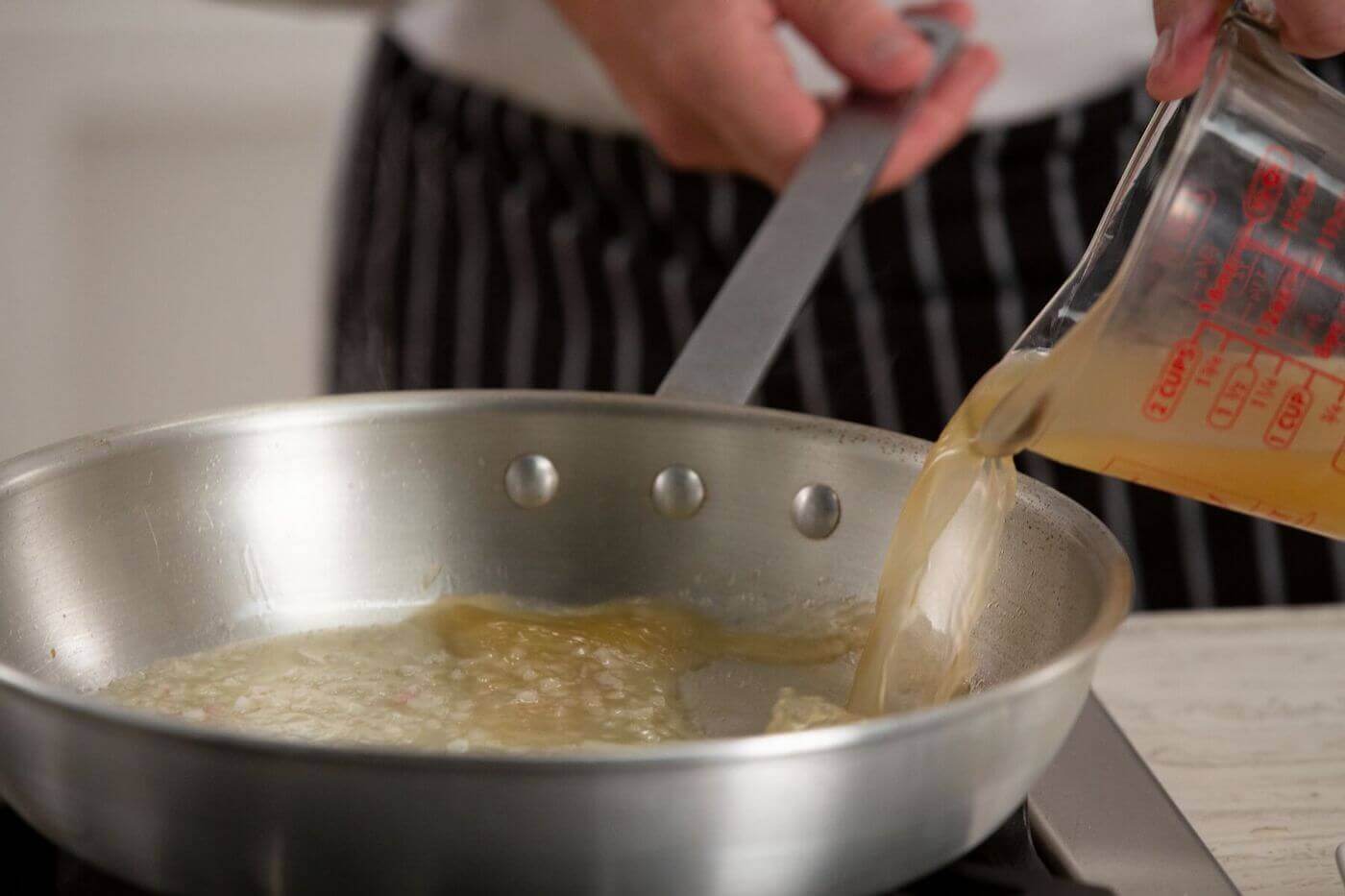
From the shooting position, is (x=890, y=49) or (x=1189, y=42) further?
(x=890, y=49)

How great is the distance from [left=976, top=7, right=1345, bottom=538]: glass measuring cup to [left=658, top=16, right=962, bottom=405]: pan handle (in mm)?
147

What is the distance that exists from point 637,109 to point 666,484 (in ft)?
0.93

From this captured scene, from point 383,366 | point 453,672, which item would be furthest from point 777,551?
point 383,366

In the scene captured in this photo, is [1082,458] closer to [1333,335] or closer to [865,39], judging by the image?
[1333,335]

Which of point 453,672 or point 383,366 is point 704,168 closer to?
point 383,366

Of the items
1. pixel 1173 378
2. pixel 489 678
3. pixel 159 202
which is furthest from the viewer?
pixel 159 202

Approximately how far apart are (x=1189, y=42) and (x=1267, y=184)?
8cm

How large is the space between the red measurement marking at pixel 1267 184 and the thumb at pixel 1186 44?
55 millimetres

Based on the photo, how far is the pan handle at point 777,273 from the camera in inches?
26.3

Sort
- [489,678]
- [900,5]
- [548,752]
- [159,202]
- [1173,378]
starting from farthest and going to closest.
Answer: [159,202] < [900,5] < [489,678] < [1173,378] < [548,752]

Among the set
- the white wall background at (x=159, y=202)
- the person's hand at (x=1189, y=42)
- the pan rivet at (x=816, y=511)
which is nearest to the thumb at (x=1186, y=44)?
the person's hand at (x=1189, y=42)

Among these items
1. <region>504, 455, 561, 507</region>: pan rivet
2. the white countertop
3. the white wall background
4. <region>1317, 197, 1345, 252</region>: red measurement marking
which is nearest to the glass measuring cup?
<region>1317, 197, 1345, 252</region>: red measurement marking

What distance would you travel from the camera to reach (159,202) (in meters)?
2.25

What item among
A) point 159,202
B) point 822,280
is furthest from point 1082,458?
point 159,202
